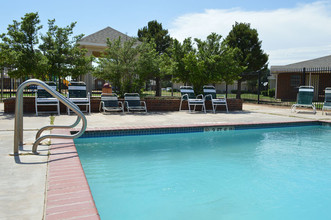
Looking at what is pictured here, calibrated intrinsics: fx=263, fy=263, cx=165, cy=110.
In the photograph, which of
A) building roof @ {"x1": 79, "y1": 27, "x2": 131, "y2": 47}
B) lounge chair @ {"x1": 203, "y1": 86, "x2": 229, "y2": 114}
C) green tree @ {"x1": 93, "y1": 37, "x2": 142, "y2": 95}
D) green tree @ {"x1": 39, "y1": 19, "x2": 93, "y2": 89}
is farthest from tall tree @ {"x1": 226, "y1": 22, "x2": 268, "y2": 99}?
green tree @ {"x1": 39, "y1": 19, "x2": 93, "y2": 89}

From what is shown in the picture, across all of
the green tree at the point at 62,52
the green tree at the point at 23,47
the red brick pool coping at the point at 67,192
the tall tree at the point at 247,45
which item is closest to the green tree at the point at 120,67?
the green tree at the point at 62,52

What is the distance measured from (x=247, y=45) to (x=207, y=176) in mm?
20877

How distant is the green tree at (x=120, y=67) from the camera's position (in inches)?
404

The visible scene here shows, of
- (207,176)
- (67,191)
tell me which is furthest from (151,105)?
(67,191)

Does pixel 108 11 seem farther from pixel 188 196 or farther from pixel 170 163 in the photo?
pixel 188 196

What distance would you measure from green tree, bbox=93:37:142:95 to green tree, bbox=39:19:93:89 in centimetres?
73

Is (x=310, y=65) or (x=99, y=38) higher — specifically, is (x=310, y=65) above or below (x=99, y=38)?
below

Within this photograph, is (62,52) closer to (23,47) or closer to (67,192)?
(23,47)

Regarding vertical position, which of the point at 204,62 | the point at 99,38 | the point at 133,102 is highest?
the point at 99,38

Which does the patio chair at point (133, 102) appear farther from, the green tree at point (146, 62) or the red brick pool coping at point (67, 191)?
the red brick pool coping at point (67, 191)

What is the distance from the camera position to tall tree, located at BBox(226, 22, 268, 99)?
22719 mm

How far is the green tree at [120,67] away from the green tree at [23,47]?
220 centimetres

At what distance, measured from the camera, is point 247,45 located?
22.8m

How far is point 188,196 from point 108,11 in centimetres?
1140
